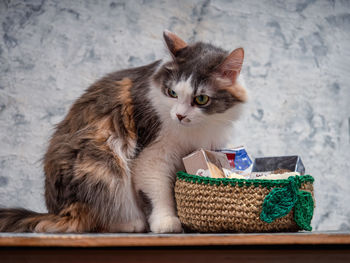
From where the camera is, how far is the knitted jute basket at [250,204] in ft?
3.46

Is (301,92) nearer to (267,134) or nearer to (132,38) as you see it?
(267,134)

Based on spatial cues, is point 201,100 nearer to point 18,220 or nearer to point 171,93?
point 171,93

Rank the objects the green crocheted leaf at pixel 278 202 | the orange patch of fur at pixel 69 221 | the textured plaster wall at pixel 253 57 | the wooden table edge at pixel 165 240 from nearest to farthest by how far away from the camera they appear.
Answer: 1. the wooden table edge at pixel 165 240
2. the green crocheted leaf at pixel 278 202
3. the orange patch of fur at pixel 69 221
4. the textured plaster wall at pixel 253 57

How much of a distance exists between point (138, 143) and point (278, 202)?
493mm

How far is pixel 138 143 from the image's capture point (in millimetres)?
1312

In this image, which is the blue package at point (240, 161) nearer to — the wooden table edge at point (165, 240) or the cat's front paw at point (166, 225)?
the cat's front paw at point (166, 225)

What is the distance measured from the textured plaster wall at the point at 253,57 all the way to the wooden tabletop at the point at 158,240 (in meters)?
1.08

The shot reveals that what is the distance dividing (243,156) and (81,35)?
3.43 feet

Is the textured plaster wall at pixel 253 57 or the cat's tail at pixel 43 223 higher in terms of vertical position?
the textured plaster wall at pixel 253 57

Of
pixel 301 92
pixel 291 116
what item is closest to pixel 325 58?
pixel 301 92

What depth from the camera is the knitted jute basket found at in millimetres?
1055

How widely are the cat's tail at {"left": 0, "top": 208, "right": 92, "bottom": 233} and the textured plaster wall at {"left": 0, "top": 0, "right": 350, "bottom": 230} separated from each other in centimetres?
65

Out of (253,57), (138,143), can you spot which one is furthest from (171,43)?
(253,57)

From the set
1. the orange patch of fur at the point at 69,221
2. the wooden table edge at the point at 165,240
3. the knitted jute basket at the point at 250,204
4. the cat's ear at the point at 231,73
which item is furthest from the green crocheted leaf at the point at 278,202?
the orange patch of fur at the point at 69,221
